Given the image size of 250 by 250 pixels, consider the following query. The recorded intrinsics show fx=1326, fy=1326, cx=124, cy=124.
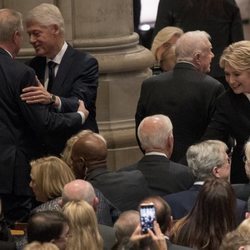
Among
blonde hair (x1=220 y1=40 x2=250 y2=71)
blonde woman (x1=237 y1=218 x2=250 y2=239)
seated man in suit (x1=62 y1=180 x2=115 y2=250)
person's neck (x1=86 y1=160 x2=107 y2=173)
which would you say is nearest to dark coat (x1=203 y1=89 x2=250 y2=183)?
blonde hair (x1=220 y1=40 x2=250 y2=71)

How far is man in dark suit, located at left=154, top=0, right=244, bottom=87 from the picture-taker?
1329 centimetres

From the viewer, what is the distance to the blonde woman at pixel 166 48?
38.5ft

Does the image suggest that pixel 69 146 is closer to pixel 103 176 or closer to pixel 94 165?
pixel 94 165

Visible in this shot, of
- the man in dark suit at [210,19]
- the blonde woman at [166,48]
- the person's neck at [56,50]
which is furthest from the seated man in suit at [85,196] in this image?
the man in dark suit at [210,19]

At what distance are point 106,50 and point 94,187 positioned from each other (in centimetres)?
308

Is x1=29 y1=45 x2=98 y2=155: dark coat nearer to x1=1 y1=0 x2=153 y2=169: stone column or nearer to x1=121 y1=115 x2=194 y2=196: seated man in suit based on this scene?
x1=121 y1=115 x2=194 y2=196: seated man in suit

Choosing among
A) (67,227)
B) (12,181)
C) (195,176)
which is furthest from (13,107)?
(67,227)

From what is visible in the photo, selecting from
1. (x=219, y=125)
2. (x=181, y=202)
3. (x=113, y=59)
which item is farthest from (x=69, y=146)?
(x=113, y=59)

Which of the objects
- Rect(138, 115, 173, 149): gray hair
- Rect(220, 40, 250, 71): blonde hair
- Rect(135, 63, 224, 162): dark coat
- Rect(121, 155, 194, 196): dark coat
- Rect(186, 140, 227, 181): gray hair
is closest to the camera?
Rect(186, 140, 227, 181): gray hair

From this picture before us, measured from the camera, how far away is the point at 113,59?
1205 cm

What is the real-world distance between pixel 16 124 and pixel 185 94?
5.05 ft

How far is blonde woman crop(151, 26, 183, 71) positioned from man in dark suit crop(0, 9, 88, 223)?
6.35ft

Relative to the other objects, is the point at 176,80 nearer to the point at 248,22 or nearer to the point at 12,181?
the point at 12,181

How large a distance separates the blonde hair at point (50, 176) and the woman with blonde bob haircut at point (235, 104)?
1571 millimetres
